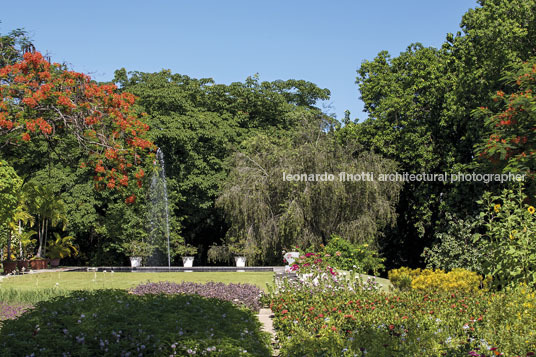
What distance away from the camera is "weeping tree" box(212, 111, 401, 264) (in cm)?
1648

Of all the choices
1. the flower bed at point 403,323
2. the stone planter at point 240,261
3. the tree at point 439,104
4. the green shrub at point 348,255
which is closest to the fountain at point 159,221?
the stone planter at point 240,261

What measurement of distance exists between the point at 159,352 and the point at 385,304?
3319 millimetres

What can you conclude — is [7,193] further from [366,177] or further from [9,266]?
[366,177]

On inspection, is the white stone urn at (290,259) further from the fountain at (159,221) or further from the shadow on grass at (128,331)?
the fountain at (159,221)

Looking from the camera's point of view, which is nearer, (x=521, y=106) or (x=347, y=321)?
(x=347, y=321)

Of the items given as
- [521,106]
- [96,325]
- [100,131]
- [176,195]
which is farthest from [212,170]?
[96,325]

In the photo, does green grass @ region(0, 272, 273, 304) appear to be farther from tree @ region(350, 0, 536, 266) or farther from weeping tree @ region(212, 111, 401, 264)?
tree @ region(350, 0, 536, 266)

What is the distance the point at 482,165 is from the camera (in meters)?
15.2

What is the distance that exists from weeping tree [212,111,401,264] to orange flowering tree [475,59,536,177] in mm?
4364

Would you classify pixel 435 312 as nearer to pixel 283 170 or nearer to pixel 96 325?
pixel 96 325

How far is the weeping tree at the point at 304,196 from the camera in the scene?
1648 cm

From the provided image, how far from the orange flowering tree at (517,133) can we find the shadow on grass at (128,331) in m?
9.24

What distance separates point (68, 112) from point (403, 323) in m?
9.07

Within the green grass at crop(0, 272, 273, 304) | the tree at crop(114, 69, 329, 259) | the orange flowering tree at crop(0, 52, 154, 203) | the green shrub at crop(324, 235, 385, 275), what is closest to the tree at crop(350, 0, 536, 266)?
the tree at crop(114, 69, 329, 259)
